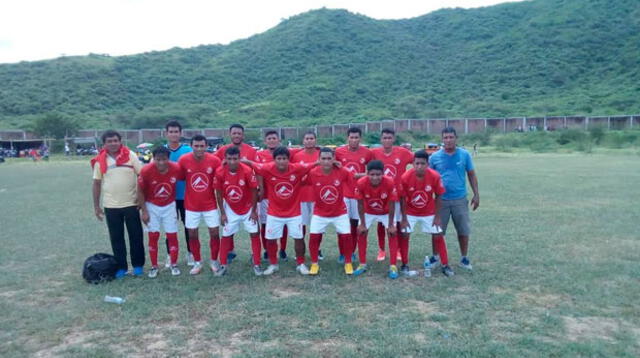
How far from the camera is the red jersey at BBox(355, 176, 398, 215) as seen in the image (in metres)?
6.04

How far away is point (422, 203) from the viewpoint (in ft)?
20.0

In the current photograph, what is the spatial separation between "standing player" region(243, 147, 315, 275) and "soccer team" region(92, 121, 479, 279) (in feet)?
0.04

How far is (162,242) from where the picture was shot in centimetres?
812

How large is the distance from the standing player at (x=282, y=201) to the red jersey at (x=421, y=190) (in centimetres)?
125

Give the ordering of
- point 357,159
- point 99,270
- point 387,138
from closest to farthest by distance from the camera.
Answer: point 99,270, point 387,138, point 357,159

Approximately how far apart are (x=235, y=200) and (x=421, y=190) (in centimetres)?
239

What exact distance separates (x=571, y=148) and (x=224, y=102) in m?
46.0

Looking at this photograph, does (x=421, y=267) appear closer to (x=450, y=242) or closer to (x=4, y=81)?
(x=450, y=242)

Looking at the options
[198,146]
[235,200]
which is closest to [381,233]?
[235,200]

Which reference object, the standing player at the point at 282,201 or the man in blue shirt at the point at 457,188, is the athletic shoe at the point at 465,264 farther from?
the standing player at the point at 282,201

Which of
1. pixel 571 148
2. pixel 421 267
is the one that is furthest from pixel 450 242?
pixel 571 148

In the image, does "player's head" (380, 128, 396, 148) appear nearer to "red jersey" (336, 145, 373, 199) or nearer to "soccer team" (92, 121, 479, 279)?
"red jersey" (336, 145, 373, 199)

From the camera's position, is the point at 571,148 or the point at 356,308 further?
the point at 571,148

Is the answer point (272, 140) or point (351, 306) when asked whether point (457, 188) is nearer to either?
point (351, 306)
